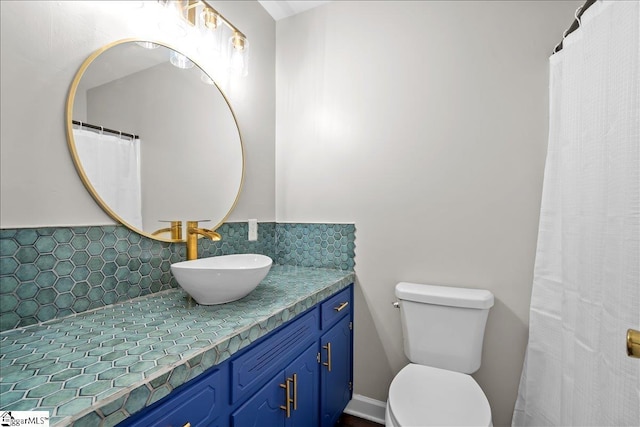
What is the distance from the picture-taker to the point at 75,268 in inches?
38.7

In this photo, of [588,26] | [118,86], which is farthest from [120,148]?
[588,26]

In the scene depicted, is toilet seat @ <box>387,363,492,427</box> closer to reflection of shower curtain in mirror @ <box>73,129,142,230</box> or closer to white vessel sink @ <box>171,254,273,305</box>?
white vessel sink @ <box>171,254,273,305</box>

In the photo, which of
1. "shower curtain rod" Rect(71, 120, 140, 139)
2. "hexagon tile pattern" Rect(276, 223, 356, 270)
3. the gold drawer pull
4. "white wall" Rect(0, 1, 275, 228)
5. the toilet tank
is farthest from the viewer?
"hexagon tile pattern" Rect(276, 223, 356, 270)

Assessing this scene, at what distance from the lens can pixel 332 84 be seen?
1885mm

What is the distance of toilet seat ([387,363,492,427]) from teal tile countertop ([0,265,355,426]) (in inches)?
21.1

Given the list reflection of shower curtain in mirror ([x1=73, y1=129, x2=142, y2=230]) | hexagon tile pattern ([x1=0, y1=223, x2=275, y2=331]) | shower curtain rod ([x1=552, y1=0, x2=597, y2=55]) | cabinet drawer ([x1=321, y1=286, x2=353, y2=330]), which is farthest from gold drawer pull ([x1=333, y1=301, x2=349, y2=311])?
shower curtain rod ([x1=552, y1=0, x2=597, y2=55])

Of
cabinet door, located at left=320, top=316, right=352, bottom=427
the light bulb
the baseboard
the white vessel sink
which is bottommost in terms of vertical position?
the baseboard

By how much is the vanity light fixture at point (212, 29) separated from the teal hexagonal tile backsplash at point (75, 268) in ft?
2.77

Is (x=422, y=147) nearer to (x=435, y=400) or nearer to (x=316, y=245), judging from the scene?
(x=316, y=245)

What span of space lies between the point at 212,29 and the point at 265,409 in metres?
1.62

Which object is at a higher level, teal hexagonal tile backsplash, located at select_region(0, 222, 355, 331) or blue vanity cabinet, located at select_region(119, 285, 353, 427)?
teal hexagonal tile backsplash, located at select_region(0, 222, 355, 331)

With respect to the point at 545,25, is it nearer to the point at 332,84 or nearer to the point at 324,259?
the point at 332,84

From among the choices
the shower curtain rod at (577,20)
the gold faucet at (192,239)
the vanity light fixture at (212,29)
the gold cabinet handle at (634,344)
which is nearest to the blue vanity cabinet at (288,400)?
the gold faucet at (192,239)

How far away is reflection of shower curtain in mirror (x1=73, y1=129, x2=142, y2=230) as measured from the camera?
1.03 m
